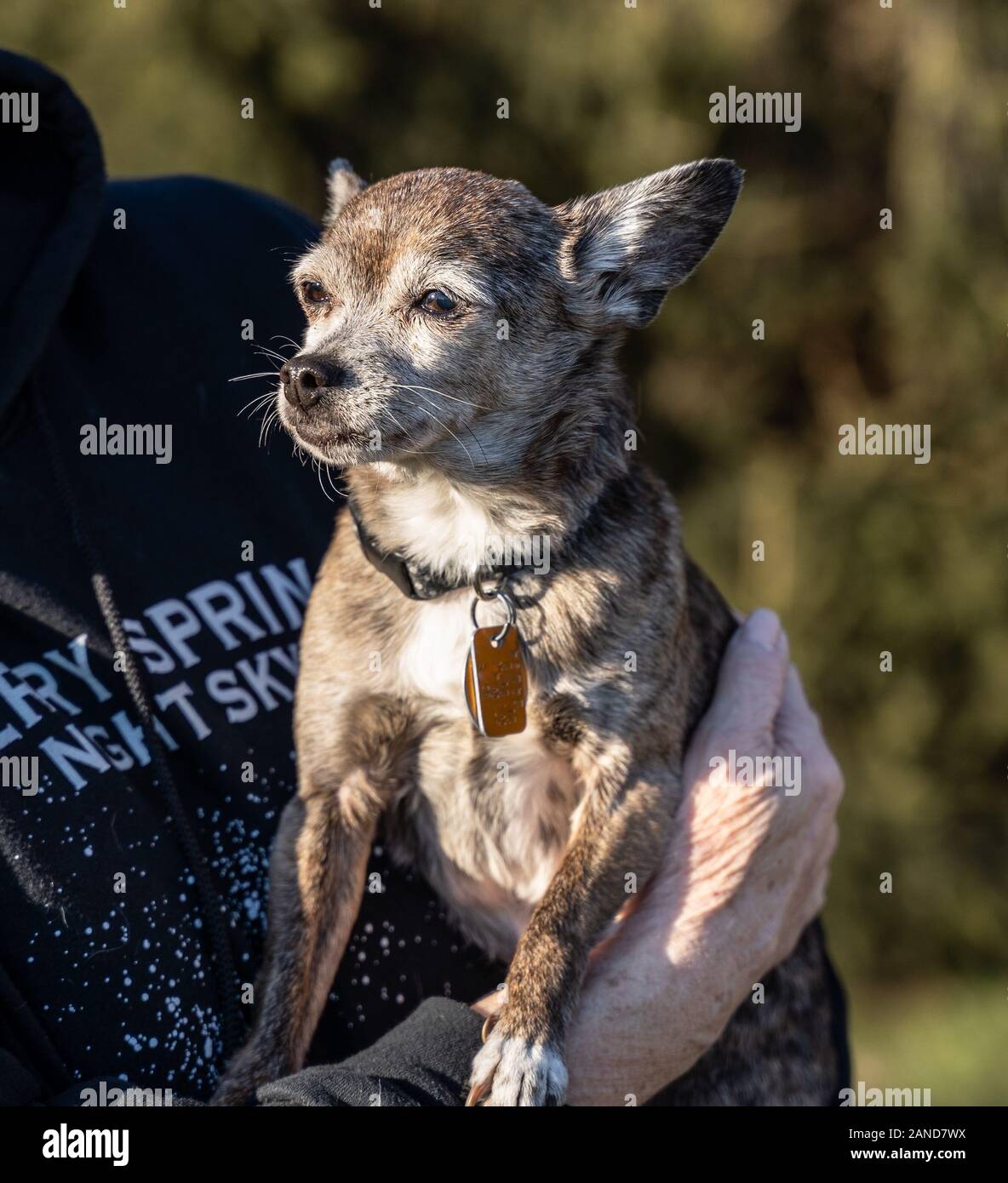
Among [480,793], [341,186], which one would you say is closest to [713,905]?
[480,793]

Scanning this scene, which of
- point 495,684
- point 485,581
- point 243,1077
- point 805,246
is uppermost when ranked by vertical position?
point 805,246

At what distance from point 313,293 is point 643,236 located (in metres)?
0.66

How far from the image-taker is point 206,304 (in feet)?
8.57

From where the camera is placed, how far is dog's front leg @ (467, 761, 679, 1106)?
2.00 meters

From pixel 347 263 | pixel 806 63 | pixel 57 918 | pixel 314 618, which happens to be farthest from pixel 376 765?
pixel 806 63

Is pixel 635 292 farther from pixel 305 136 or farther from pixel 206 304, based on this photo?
pixel 305 136

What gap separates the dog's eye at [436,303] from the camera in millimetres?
2328

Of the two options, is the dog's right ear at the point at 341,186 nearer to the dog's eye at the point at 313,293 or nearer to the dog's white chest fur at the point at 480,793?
the dog's eye at the point at 313,293

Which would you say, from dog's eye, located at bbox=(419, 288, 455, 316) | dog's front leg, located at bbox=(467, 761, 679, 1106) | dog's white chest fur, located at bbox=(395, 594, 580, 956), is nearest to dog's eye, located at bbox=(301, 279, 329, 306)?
dog's eye, located at bbox=(419, 288, 455, 316)

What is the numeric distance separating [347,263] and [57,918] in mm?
1274

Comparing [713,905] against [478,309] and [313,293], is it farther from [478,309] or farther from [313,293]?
[313,293]

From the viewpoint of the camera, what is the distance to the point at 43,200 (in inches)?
94.5

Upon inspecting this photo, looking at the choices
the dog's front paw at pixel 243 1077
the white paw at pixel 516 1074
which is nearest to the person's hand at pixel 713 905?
the white paw at pixel 516 1074
